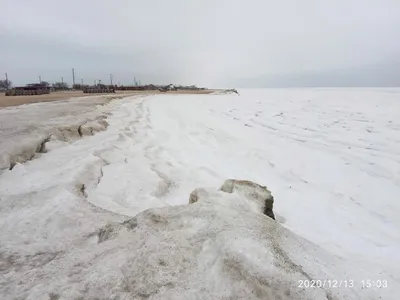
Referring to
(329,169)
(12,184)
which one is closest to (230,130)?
(329,169)

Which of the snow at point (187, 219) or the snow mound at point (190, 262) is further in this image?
the snow at point (187, 219)

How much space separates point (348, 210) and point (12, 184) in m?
4.83

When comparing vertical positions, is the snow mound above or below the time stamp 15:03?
above

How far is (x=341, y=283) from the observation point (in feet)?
6.93

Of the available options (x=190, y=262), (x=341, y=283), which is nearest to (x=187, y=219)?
(x=190, y=262)

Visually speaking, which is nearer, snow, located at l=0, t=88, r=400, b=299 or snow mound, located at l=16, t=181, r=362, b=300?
snow mound, located at l=16, t=181, r=362, b=300

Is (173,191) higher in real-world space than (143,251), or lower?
lower

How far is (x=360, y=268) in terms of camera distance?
100 inches

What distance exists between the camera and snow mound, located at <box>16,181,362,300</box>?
6.12 ft

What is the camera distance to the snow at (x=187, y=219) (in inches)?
77.6

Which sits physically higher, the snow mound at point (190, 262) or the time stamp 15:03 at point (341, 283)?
the snow mound at point (190, 262)

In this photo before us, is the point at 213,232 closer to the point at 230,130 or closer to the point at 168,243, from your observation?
the point at 168,243

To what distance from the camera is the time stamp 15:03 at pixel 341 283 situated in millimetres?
1936

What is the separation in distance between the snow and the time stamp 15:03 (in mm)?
29
